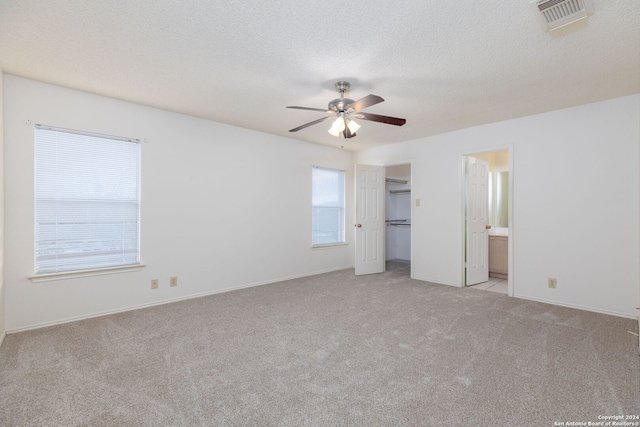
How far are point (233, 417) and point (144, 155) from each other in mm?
3125

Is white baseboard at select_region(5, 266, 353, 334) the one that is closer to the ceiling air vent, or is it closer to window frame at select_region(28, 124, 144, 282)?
window frame at select_region(28, 124, 144, 282)

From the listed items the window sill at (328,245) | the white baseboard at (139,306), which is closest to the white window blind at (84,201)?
the white baseboard at (139,306)

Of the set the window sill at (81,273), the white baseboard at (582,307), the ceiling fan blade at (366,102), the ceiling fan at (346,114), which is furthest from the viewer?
the white baseboard at (582,307)

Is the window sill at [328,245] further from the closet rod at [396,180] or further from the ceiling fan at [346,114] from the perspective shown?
the ceiling fan at [346,114]

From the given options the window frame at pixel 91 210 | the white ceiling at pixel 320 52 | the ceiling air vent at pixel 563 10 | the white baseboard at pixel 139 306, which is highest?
the white ceiling at pixel 320 52

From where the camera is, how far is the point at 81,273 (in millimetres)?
3205

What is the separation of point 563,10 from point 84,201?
14.5 feet

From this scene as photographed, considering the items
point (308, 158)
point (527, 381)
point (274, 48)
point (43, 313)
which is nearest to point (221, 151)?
point (308, 158)

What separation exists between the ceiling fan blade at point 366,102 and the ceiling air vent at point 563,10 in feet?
3.67

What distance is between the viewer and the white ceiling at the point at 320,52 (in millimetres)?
1930

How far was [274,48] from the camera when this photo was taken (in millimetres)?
2330

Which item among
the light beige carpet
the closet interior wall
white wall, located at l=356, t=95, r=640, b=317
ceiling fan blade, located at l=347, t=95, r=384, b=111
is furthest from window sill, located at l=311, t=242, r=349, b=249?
ceiling fan blade, located at l=347, t=95, r=384, b=111

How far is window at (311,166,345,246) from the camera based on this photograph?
5555 mm

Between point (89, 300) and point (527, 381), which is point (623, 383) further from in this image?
point (89, 300)
